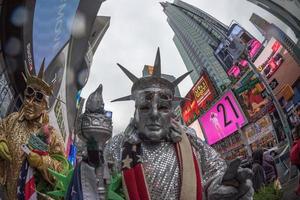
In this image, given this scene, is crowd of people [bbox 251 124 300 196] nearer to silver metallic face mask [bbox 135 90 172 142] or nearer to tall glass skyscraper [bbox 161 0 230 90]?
silver metallic face mask [bbox 135 90 172 142]

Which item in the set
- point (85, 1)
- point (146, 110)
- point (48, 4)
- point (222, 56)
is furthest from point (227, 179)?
point (222, 56)

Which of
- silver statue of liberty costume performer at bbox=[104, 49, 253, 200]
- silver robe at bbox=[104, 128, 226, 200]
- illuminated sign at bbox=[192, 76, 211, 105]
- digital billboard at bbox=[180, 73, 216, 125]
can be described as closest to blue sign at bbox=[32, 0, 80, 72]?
silver statue of liberty costume performer at bbox=[104, 49, 253, 200]

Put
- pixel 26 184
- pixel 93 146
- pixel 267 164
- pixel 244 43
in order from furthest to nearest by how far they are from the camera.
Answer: pixel 244 43
pixel 267 164
pixel 26 184
pixel 93 146

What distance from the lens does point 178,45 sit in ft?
169

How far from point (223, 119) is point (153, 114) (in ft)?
67.1

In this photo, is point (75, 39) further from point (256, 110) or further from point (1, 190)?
point (1, 190)

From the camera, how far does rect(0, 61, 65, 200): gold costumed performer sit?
13.0 feet

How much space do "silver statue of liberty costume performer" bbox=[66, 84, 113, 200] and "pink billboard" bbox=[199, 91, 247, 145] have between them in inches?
748

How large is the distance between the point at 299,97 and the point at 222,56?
33.3ft

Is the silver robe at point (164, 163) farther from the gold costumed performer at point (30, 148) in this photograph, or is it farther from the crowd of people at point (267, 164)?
the crowd of people at point (267, 164)

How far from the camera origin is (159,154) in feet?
9.51

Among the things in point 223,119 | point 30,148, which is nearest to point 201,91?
point 223,119

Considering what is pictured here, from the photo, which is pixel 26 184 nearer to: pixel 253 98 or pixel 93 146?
pixel 93 146

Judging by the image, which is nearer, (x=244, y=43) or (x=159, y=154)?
(x=159, y=154)
